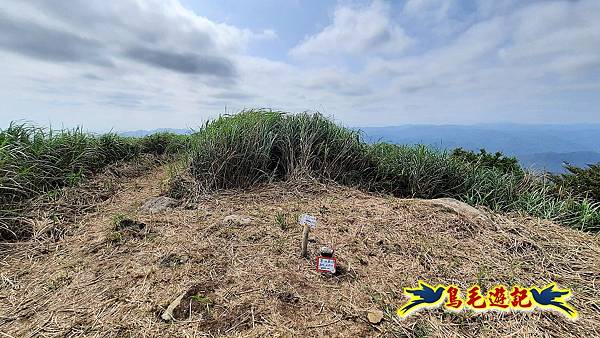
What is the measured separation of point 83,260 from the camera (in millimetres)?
2062

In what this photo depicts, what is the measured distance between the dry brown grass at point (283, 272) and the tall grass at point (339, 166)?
2.56ft

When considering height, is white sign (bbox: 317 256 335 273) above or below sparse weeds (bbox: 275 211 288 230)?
below

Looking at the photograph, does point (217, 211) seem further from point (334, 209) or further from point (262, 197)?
point (334, 209)

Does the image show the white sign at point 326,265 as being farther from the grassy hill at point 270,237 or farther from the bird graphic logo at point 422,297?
the bird graphic logo at point 422,297

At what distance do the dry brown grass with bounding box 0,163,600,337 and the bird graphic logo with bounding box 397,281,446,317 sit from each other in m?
0.05

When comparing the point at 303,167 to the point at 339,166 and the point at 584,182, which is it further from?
the point at 584,182

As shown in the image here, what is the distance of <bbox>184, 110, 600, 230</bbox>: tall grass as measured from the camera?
3533mm

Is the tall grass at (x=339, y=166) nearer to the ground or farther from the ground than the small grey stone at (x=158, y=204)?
farther from the ground

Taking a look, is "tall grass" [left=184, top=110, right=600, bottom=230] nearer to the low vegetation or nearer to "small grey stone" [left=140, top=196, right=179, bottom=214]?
the low vegetation

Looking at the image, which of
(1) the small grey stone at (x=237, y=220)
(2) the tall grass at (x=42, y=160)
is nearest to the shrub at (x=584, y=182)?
(1) the small grey stone at (x=237, y=220)

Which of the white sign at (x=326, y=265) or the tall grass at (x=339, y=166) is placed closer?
the white sign at (x=326, y=265)

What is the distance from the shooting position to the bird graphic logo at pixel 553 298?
1.61 meters

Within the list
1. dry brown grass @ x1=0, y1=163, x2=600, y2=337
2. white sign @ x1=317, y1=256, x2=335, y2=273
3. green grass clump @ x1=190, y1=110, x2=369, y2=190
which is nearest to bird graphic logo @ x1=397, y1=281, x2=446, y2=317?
dry brown grass @ x1=0, y1=163, x2=600, y2=337

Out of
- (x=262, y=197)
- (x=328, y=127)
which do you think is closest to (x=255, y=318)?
(x=262, y=197)
